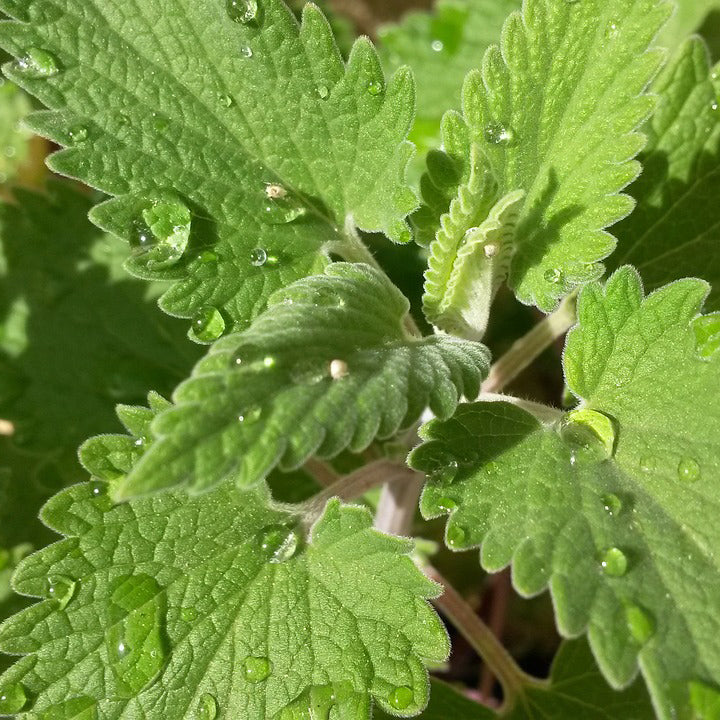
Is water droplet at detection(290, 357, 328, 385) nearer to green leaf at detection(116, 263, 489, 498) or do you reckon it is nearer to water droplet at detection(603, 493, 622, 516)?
green leaf at detection(116, 263, 489, 498)

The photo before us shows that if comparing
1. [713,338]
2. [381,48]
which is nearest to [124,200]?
[713,338]

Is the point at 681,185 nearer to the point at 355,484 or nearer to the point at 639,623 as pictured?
the point at 355,484

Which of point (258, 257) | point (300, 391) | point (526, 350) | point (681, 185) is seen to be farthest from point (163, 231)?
point (681, 185)

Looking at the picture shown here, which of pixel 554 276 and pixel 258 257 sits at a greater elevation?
pixel 554 276

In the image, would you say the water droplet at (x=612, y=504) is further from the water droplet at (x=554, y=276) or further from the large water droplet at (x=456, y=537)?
the water droplet at (x=554, y=276)

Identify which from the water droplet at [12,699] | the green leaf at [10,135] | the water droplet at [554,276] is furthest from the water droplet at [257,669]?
the green leaf at [10,135]

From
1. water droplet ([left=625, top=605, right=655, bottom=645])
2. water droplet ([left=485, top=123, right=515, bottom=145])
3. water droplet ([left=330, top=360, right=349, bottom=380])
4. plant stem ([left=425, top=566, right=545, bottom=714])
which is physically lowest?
plant stem ([left=425, top=566, right=545, bottom=714])

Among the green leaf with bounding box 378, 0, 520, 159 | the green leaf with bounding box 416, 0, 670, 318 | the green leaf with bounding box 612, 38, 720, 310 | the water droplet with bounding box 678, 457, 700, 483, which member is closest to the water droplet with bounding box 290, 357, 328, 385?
the green leaf with bounding box 416, 0, 670, 318

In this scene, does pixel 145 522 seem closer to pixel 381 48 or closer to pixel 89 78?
pixel 89 78
